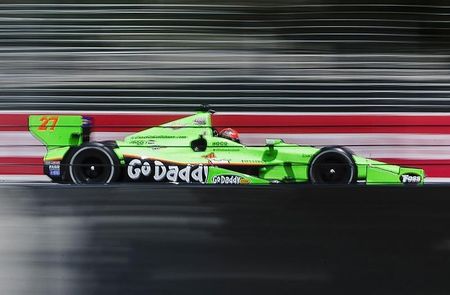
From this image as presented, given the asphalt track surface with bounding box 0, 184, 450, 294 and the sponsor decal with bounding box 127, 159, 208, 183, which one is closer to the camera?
the asphalt track surface with bounding box 0, 184, 450, 294

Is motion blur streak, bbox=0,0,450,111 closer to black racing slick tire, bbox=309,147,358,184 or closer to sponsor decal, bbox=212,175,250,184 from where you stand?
black racing slick tire, bbox=309,147,358,184

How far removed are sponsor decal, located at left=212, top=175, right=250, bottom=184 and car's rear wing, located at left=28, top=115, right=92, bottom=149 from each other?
0.76m

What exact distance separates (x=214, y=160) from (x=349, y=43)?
3.29ft

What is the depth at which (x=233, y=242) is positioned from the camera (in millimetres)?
3410

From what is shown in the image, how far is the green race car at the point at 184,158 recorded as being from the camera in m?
3.48

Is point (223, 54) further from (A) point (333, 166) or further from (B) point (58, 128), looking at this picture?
(B) point (58, 128)

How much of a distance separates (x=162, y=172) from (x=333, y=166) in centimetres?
95

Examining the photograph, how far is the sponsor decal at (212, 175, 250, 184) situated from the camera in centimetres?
351

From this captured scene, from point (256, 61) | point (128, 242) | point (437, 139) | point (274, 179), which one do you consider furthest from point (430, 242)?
point (128, 242)

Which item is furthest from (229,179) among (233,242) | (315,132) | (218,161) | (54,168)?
(54,168)

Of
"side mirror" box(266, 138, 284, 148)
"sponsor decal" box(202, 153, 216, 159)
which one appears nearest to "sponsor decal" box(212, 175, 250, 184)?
"sponsor decal" box(202, 153, 216, 159)

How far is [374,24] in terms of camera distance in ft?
11.6

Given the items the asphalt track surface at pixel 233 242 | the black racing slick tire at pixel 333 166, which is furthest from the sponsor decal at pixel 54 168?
the black racing slick tire at pixel 333 166

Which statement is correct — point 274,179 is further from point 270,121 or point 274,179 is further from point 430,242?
point 430,242
